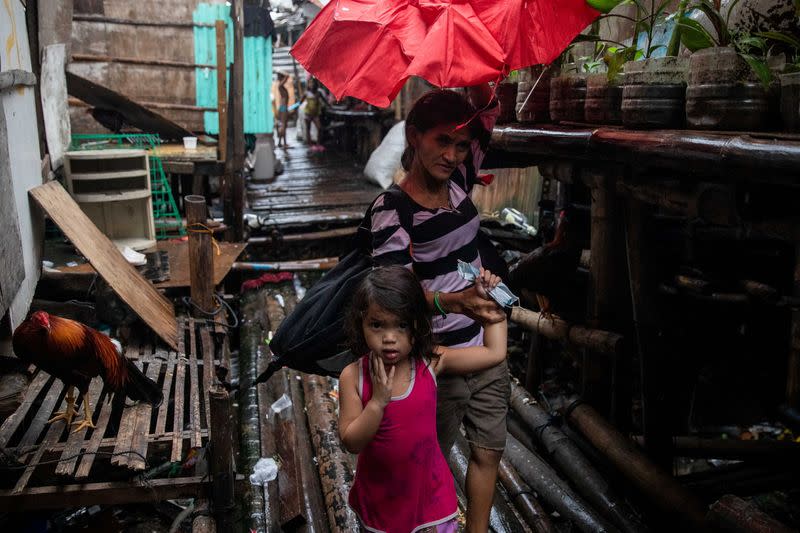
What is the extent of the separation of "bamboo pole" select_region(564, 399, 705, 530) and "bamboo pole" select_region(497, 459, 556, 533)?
0.59 m

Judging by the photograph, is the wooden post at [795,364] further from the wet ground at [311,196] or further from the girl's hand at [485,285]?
the wet ground at [311,196]

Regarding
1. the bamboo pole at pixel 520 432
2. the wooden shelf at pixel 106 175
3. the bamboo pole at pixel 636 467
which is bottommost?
the bamboo pole at pixel 520 432

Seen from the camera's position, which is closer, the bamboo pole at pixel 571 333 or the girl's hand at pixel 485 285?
the girl's hand at pixel 485 285

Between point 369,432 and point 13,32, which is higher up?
point 13,32

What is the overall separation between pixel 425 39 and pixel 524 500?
3.09 metres

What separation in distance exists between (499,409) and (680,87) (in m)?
1.61

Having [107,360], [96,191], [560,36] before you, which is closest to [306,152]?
[96,191]

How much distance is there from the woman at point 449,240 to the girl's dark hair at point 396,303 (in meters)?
0.12

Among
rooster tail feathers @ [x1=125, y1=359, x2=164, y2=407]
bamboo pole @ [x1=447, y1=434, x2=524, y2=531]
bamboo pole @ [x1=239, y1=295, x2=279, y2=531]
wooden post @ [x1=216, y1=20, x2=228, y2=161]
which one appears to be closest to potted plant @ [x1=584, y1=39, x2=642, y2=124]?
bamboo pole @ [x1=447, y1=434, x2=524, y2=531]

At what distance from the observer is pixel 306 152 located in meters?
17.8

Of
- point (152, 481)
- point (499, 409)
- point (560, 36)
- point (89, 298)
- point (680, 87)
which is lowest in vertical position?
point (152, 481)

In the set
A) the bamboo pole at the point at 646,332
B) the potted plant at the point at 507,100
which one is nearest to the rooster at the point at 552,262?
the bamboo pole at the point at 646,332

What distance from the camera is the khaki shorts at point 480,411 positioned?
2805mm

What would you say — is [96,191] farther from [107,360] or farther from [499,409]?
[499,409]
